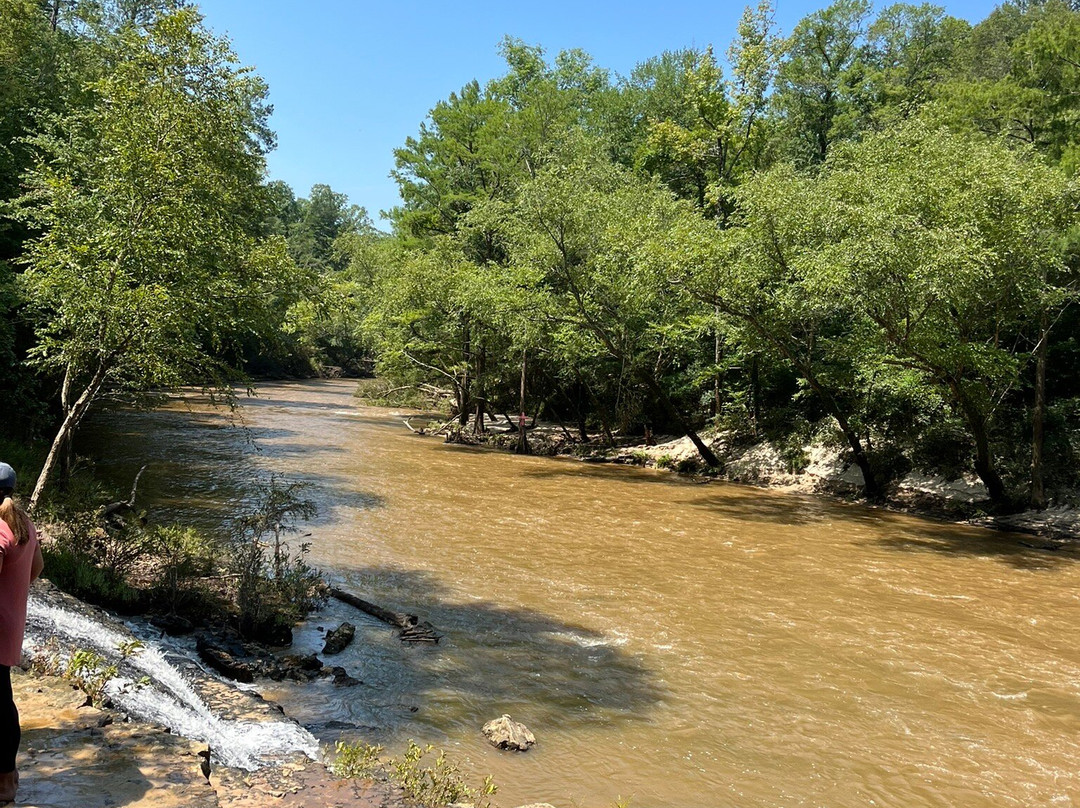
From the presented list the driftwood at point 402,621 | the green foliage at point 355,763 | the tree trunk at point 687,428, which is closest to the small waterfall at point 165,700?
the green foliage at point 355,763

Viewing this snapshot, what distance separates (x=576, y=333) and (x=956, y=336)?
1218 cm

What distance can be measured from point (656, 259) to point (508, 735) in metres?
15.4

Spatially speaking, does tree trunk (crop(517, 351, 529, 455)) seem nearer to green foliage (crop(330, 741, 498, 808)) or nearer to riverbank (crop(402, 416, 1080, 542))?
riverbank (crop(402, 416, 1080, 542))

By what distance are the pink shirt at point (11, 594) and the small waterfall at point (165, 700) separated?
179cm

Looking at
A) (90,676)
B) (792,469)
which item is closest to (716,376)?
(792,469)

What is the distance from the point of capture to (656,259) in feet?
65.3

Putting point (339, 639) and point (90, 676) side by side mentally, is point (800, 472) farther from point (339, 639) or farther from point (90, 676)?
point (90, 676)

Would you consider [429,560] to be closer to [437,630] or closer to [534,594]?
[534,594]

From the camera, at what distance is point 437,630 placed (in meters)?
9.52

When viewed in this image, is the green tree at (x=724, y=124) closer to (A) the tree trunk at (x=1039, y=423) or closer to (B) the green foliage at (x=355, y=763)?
(A) the tree trunk at (x=1039, y=423)

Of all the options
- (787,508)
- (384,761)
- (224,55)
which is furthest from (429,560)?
(787,508)

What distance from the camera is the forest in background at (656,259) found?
34.5ft

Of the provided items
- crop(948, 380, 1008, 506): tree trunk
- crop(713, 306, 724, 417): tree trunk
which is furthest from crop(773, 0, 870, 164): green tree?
crop(948, 380, 1008, 506): tree trunk

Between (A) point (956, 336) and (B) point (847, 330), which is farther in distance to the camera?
(B) point (847, 330)
